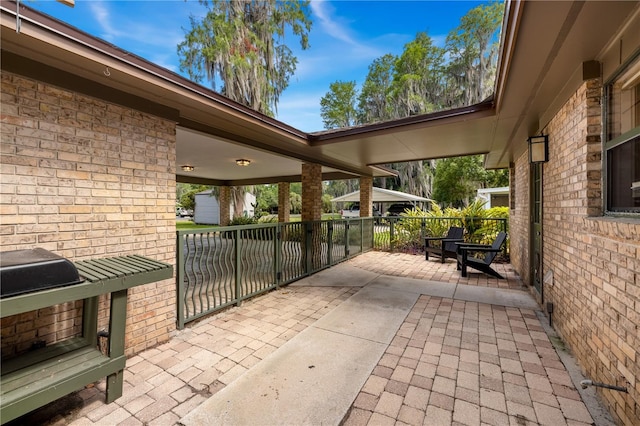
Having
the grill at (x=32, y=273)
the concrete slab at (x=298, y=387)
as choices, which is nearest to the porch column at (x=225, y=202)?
the concrete slab at (x=298, y=387)

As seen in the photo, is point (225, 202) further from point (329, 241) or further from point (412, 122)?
point (412, 122)

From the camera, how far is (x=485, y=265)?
5184 millimetres

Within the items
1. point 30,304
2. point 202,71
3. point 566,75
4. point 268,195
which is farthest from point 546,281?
point 268,195

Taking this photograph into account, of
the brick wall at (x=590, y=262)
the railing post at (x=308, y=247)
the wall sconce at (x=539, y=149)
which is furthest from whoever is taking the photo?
the railing post at (x=308, y=247)

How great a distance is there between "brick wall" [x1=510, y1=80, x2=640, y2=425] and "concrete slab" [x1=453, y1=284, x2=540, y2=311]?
0.59 metres

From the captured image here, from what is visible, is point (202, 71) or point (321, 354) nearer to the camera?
point (321, 354)

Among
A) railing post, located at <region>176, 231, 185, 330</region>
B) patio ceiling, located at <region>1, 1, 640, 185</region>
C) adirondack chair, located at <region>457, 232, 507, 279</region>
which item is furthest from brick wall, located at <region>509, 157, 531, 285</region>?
railing post, located at <region>176, 231, 185, 330</region>

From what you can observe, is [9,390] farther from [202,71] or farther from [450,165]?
[450,165]

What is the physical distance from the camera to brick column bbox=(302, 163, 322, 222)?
6137 mm

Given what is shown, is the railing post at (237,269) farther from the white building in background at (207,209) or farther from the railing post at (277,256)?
the white building in background at (207,209)

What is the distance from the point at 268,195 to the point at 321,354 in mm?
25129

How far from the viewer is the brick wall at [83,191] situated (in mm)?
1991

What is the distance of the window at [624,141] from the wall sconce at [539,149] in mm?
1475

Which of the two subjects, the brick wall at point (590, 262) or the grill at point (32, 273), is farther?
the brick wall at point (590, 262)
